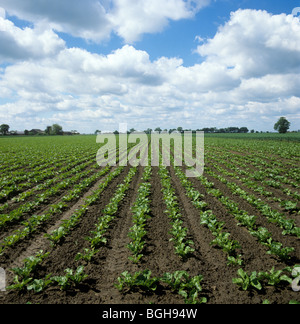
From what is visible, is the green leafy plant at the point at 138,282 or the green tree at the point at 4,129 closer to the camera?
the green leafy plant at the point at 138,282

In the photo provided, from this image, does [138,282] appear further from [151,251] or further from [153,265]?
[151,251]

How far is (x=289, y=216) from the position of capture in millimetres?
7836

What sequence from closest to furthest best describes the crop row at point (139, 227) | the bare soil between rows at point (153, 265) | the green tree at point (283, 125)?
the bare soil between rows at point (153, 265), the crop row at point (139, 227), the green tree at point (283, 125)

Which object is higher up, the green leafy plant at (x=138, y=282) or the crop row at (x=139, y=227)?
the crop row at (x=139, y=227)

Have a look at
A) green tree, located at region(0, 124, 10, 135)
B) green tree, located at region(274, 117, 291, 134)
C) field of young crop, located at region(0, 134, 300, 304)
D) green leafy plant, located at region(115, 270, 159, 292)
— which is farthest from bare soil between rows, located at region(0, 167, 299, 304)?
green tree, located at region(0, 124, 10, 135)

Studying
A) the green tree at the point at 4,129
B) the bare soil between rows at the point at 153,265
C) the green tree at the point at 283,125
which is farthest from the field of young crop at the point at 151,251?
the green tree at the point at 4,129

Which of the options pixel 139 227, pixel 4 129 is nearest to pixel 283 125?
pixel 139 227

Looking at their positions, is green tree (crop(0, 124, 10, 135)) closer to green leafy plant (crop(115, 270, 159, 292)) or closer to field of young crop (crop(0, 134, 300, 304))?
field of young crop (crop(0, 134, 300, 304))

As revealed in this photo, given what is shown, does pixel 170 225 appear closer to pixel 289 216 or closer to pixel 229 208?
pixel 229 208

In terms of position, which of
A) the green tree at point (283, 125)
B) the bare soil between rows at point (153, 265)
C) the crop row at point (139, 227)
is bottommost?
the bare soil between rows at point (153, 265)

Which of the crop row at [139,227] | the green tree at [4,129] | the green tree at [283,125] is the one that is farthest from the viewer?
the green tree at [4,129]

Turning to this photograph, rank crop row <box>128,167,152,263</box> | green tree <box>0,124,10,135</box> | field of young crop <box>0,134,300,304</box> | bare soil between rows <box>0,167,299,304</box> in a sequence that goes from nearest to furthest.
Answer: bare soil between rows <box>0,167,299,304</box> < field of young crop <box>0,134,300,304</box> < crop row <box>128,167,152,263</box> < green tree <box>0,124,10,135</box>

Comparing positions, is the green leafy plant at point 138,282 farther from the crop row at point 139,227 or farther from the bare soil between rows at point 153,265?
the crop row at point 139,227

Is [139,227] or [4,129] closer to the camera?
[139,227]
